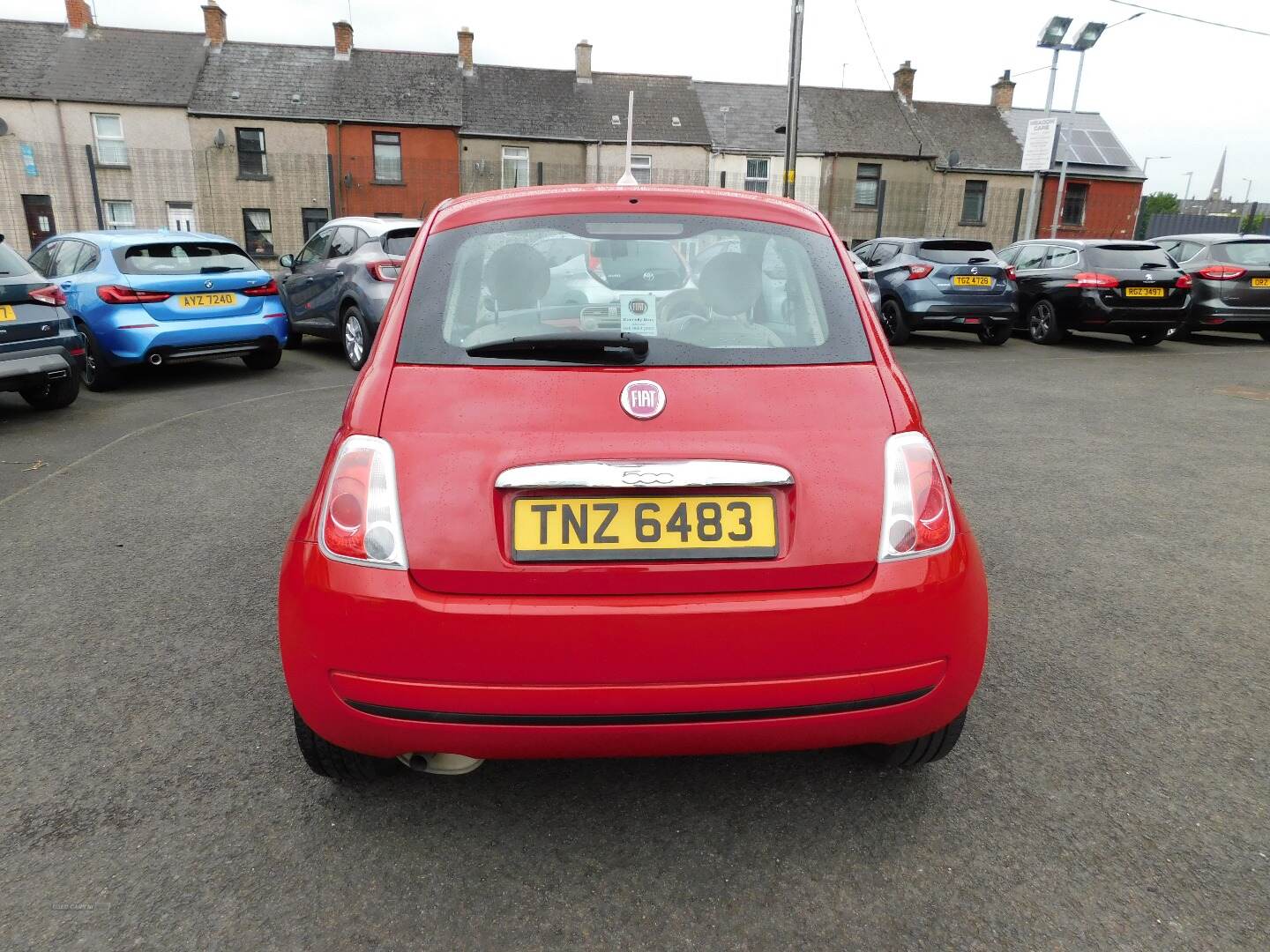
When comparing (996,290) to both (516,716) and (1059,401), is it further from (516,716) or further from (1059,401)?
(516,716)

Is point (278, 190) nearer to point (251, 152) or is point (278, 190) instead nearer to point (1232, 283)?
point (251, 152)

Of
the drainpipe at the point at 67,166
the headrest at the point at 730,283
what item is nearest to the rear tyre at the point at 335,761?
the headrest at the point at 730,283

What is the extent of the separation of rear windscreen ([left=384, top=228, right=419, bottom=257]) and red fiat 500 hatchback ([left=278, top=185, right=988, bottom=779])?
7.72m

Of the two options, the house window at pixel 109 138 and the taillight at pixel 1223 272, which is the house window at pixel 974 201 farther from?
the house window at pixel 109 138

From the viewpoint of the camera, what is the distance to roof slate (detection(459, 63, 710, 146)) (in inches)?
1336

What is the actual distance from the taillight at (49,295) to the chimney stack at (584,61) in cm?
3198

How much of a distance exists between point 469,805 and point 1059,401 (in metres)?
7.83

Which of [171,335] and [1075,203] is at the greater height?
[1075,203]

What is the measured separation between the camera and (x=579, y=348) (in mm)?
2131

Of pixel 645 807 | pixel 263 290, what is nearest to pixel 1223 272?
pixel 263 290

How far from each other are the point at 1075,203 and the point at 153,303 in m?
38.7

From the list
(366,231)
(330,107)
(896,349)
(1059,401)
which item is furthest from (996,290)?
(330,107)

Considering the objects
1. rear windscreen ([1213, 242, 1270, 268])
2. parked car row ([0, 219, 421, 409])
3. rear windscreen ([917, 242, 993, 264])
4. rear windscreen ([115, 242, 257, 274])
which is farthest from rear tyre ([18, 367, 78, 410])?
rear windscreen ([1213, 242, 1270, 268])

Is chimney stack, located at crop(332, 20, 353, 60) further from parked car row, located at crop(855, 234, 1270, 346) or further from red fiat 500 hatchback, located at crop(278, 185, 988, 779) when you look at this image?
red fiat 500 hatchback, located at crop(278, 185, 988, 779)
